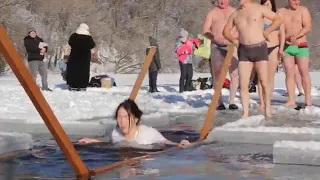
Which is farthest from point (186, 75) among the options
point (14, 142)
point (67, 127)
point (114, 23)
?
point (114, 23)

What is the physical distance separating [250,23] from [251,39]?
218 millimetres

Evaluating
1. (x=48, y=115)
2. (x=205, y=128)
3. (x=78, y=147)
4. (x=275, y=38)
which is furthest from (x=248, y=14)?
(x=48, y=115)

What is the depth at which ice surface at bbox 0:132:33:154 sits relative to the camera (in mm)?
5367

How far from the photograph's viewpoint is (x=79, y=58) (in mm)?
15070

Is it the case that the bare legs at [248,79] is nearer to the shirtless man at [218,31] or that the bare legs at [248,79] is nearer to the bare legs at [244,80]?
the bare legs at [244,80]

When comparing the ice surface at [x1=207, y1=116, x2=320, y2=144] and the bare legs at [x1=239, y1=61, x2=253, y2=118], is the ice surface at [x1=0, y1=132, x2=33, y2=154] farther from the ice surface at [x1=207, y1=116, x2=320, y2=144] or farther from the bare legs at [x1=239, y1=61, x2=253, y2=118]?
the bare legs at [x1=239, y1=61, x2=253, y2=118]

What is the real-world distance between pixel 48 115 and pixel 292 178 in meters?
1.57

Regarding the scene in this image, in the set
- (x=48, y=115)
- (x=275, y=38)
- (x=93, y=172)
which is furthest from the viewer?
(x=275, y=38)

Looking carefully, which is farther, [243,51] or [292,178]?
[243,51]

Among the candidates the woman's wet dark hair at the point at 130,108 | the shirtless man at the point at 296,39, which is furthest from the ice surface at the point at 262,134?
the shirtless man at the point at 296,39

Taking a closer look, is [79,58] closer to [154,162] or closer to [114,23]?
[154,162]

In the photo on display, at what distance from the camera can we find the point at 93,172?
4.16 m

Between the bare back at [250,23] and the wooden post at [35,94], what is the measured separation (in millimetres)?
4595

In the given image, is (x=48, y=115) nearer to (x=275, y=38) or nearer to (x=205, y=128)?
(x=205, y=128)
